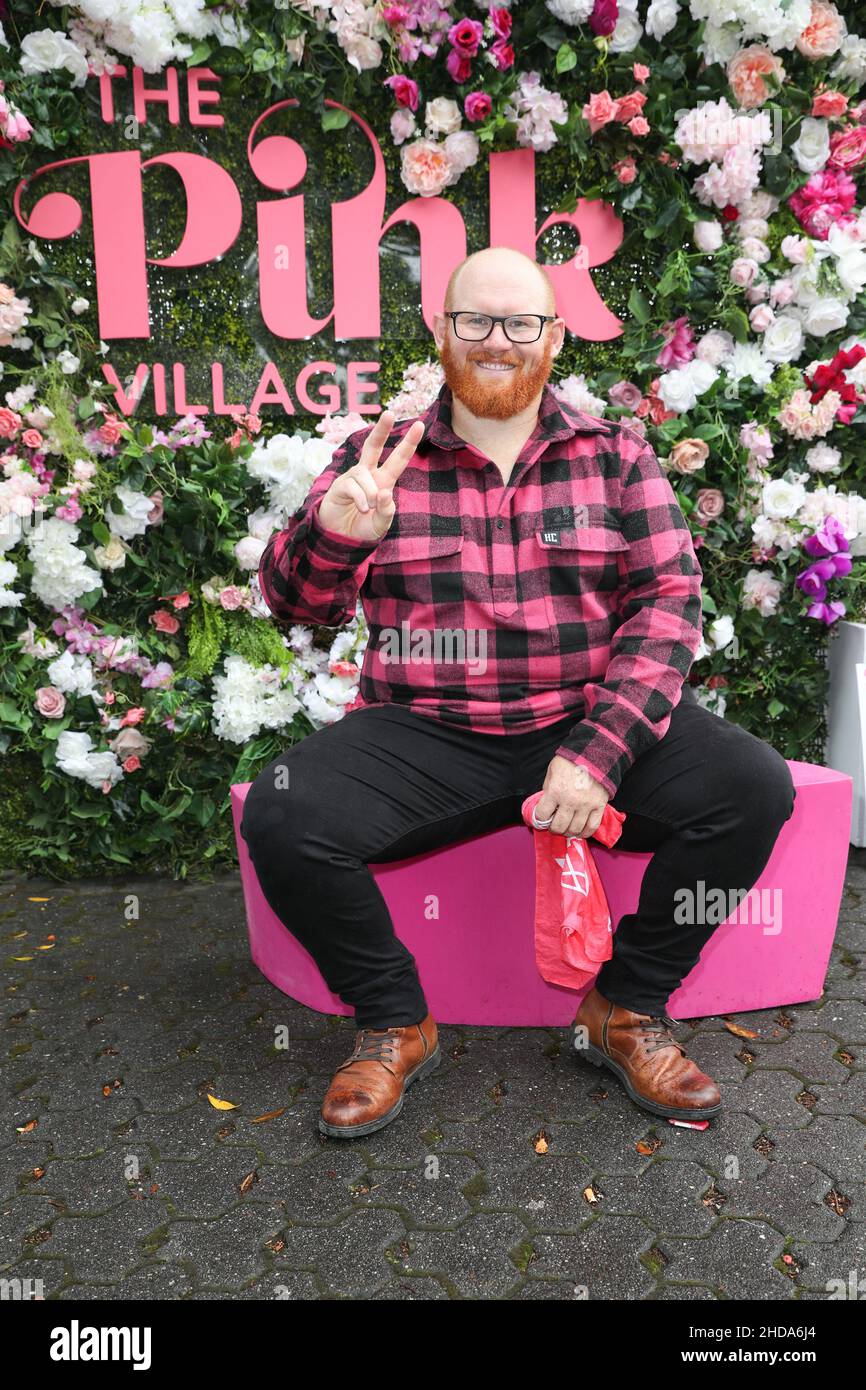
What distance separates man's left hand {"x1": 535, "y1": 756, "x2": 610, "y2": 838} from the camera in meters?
2.28

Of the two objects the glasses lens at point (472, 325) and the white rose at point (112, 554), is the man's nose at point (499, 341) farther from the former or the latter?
the white rose at point (112, 554)

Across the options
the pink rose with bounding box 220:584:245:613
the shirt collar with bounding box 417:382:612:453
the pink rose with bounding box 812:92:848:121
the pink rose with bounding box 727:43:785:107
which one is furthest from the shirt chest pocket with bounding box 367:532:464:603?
the pink rose with bounding box 812:92:848:121

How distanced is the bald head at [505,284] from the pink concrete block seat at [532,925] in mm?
1306

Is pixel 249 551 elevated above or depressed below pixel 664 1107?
above

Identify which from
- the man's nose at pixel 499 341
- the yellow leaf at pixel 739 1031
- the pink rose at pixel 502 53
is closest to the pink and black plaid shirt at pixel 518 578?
the man's nose at pixel 499 341

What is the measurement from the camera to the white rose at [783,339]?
11.6ft

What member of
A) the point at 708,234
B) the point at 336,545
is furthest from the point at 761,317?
the point at 336,545

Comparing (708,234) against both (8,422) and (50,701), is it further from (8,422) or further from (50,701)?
(50,701)

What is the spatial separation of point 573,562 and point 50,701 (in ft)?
6.56

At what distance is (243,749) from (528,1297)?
2233 mm

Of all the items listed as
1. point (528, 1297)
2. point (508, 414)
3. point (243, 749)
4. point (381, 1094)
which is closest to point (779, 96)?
point (508, 414)

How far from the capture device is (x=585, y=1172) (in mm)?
2162

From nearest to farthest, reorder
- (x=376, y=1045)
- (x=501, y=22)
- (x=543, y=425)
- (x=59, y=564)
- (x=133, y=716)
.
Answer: (x=376, y=1045), (x=543, y=425), (x=501, y=22), (x=59, y=564), (x=133, y=716)

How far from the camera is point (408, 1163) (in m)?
2.20
